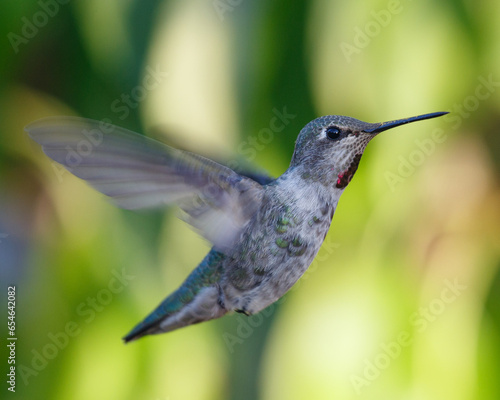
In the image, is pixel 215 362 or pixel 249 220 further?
pixel 215 362

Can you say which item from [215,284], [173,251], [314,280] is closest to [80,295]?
[173,251]

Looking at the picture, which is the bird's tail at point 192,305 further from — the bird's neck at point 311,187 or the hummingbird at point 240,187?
the bird's neck at point 311,187

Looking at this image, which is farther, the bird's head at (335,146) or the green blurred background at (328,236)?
the green blurred background at (328,236)

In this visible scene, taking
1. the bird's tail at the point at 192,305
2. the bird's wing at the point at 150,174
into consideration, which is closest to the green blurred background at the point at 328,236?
the bird's tail at the point at 192,305

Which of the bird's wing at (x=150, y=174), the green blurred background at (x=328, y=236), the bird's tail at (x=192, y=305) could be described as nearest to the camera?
the bird's wing at (x=150, y=174)

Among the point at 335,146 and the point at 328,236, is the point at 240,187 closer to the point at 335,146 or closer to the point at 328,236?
the point at 335,146

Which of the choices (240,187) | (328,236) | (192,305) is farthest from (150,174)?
(328,236)

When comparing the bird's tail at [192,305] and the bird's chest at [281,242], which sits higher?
the bird's chest at [281,242]

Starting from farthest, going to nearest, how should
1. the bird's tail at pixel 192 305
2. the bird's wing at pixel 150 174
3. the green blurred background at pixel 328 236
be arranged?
the green blurred background at pixel 328 236, the bird's tail at pixel 192 305, the bird's wing at pixel 150 174

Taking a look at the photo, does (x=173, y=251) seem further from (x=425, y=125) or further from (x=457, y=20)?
(x=457, y=20)
